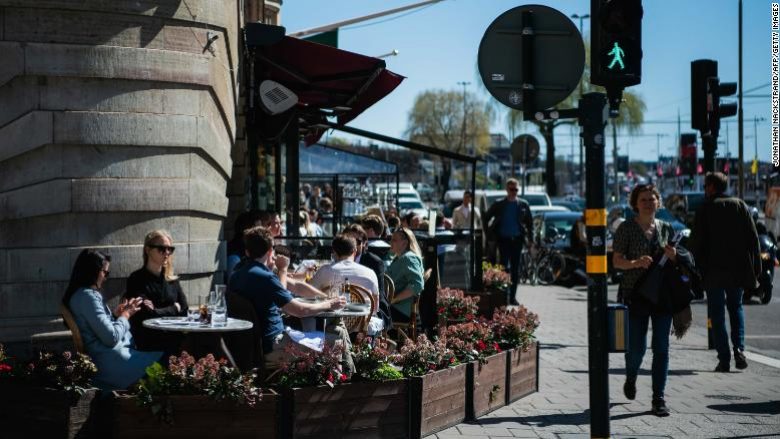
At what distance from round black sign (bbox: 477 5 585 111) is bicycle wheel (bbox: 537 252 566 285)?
1853 cm

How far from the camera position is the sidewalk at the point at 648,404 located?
8781mm

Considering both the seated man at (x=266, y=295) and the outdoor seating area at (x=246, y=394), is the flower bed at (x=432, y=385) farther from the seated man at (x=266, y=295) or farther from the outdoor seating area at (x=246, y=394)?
the seated man at (x=266, y=295)

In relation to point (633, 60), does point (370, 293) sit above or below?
below

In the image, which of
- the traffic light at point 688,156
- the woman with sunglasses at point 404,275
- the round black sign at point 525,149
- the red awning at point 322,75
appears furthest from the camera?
the traffic light at point 688,156

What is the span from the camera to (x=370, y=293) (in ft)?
32.3

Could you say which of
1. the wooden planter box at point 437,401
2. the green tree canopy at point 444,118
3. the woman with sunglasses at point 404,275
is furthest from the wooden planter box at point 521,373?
the green tree canopy at point 444,118

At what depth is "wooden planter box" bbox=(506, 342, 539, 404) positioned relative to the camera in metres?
9.92

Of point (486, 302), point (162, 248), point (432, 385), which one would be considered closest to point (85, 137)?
point (162, 248)

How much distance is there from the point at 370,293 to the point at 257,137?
5.53 metres

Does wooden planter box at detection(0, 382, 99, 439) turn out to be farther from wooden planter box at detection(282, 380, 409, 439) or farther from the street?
the street

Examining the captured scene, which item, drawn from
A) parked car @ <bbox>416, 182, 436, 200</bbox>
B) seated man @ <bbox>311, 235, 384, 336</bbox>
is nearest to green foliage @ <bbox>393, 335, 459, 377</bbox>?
seated man @ <bbox>311, 235, 384, 336</bbox>

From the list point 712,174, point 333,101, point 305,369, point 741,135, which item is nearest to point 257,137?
point 333,101

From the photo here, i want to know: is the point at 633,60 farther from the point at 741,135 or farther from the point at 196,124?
the point at 741,135

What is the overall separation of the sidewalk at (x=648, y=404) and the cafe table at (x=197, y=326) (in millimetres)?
1558
